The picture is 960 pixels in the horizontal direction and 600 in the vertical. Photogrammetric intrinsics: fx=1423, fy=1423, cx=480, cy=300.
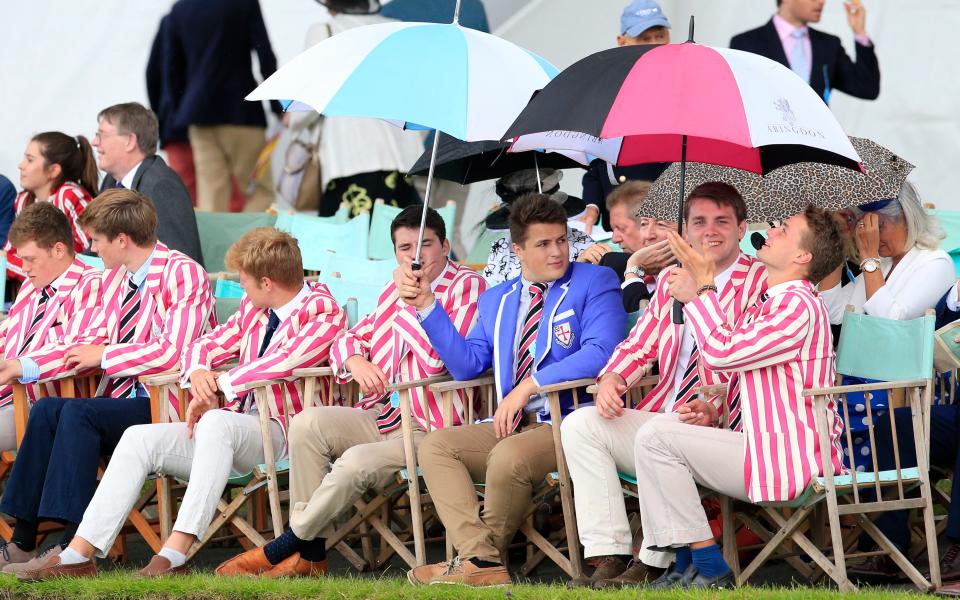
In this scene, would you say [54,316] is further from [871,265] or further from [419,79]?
[871,265]

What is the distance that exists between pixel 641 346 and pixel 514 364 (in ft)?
1.62

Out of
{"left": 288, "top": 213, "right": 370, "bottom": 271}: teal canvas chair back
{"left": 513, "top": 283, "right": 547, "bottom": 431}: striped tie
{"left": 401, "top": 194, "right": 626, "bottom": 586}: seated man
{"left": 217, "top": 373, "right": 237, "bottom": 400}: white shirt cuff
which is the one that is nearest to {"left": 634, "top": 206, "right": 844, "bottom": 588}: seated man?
{"left": 401, "top": 194, "right": 626, "bottom": 586}: seated man

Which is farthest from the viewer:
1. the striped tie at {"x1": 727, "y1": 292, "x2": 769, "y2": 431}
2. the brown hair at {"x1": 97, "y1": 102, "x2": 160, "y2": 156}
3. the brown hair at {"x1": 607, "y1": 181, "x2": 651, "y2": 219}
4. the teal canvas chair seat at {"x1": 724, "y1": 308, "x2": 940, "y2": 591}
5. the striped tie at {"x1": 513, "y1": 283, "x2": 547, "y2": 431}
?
the brown hair at {"x1": 97, "y1": 102, "x2": 160, "y2": 156}

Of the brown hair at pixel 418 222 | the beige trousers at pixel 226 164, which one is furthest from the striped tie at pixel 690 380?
the beige trousers at pixel 226 164

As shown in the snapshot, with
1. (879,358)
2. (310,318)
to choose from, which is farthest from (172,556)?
(879,358)

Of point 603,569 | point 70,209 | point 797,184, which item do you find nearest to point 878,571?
point 603,569

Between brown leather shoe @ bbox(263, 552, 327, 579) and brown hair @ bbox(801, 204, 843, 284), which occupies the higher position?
brown hair @ bbox(801, 204, 843, 284)

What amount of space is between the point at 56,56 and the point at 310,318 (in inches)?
155

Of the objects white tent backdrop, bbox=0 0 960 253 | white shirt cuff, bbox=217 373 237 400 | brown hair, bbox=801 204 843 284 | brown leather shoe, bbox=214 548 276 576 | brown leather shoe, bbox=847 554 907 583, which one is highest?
white tent backdrop, bbox=0 0 960 253

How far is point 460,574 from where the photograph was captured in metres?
4.38

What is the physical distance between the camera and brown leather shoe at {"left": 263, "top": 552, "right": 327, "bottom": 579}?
4672 mm

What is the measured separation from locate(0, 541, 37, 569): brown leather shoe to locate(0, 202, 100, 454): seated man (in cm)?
70

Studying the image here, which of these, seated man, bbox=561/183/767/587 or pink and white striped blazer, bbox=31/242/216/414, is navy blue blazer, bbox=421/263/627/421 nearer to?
seated man, bbox=561/183/767/587

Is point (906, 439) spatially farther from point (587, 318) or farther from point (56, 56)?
point (56, 56)
